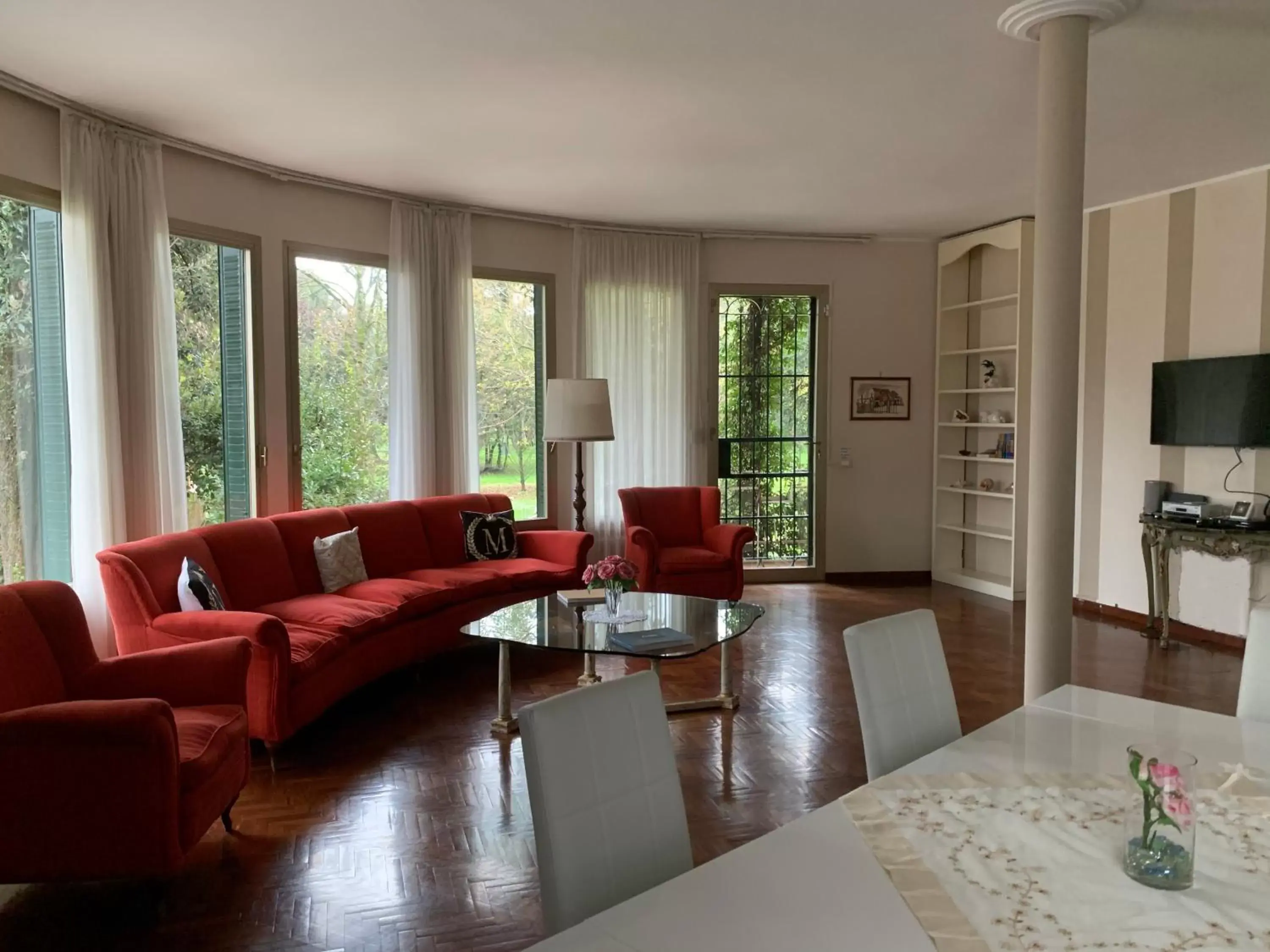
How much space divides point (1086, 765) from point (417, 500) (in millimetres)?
4832

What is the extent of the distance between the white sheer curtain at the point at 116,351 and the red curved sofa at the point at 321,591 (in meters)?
0.35

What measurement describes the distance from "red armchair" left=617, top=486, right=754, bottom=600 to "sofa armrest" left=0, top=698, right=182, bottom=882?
148 inches

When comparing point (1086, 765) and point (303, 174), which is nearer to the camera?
point (1086, 765)

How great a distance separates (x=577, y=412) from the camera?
20.4 feet

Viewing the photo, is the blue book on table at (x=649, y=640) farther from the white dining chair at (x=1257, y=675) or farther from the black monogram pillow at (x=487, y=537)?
the black monogram pillow at (x=487, y=537)

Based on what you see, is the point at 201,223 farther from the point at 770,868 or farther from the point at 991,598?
the point at 991,598

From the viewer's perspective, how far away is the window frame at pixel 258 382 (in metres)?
5.51

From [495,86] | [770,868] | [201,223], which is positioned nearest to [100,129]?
[201,223]

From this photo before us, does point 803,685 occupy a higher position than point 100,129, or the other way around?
point 100,129

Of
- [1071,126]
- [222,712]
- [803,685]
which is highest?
[1071,126]

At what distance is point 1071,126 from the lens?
137 inches

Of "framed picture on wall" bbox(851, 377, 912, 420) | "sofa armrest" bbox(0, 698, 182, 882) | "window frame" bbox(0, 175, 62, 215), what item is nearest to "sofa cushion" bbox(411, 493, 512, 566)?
"window frame" bbox(0, 175, 62, 215)

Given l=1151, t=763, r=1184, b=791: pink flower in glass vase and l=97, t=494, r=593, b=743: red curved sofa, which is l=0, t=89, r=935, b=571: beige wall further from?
l=1151, t=763, r=1184, b=791: pink flower in glass vase

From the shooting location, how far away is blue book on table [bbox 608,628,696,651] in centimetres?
384
